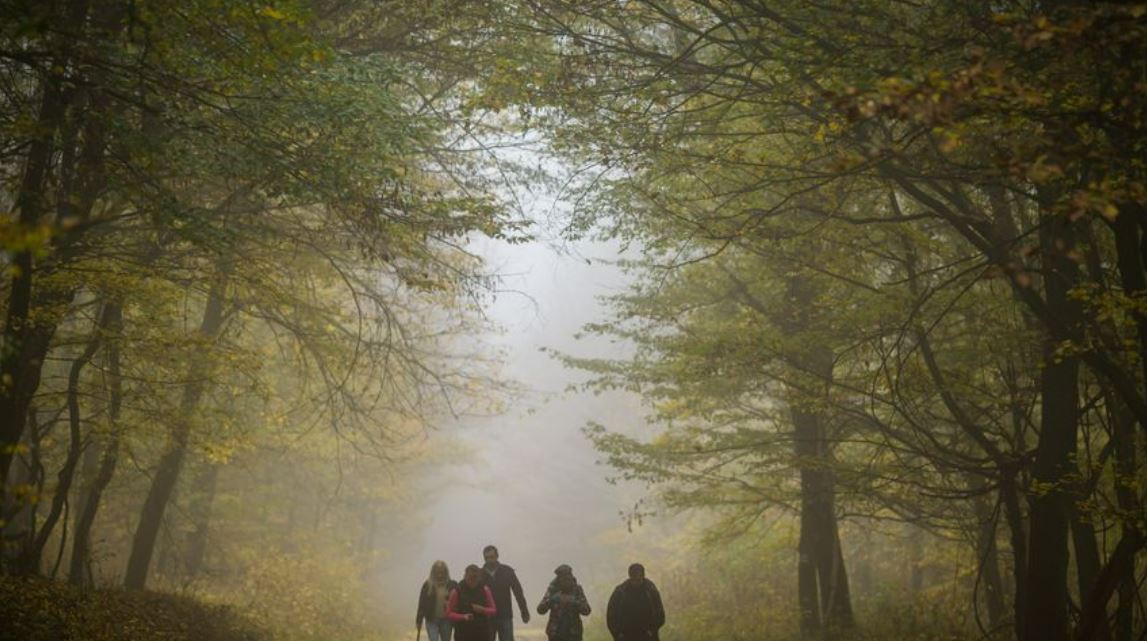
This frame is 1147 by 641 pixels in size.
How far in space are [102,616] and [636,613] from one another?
5628 millimetres

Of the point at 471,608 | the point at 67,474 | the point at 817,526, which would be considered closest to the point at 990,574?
the point at 817,526

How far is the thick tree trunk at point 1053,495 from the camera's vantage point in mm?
7488

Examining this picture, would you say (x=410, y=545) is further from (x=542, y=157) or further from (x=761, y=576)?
(x=542, y=157)

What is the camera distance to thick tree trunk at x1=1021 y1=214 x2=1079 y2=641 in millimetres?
7488

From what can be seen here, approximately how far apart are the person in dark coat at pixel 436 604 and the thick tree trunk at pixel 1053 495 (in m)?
6.68

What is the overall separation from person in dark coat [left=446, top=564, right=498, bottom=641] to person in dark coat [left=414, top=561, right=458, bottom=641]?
1.88 ft

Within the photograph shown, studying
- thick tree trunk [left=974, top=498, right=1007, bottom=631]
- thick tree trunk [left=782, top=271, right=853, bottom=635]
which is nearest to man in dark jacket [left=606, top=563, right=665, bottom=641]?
thick tree trunk [left=782, top=271, right=853, bottom=635]

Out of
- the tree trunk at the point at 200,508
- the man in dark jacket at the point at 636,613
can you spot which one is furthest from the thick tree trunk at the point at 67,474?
the tree trunk at the point at 200,508

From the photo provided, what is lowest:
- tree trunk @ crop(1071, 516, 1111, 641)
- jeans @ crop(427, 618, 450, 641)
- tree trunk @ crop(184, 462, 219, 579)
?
jeans @ crop(427, 618, 450, 641)

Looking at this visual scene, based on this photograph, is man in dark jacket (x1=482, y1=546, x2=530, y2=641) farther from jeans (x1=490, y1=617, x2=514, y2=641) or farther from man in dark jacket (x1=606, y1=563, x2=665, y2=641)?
man in dark jacket (x1=606, y1=563, x2=665, y2=641)

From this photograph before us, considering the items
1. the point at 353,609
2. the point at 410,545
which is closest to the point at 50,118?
the point at 353,609

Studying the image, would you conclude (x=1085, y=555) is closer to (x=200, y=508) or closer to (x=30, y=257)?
(x=30, y=257)

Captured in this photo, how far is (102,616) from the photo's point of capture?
786 cm

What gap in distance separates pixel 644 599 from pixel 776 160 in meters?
5.34
